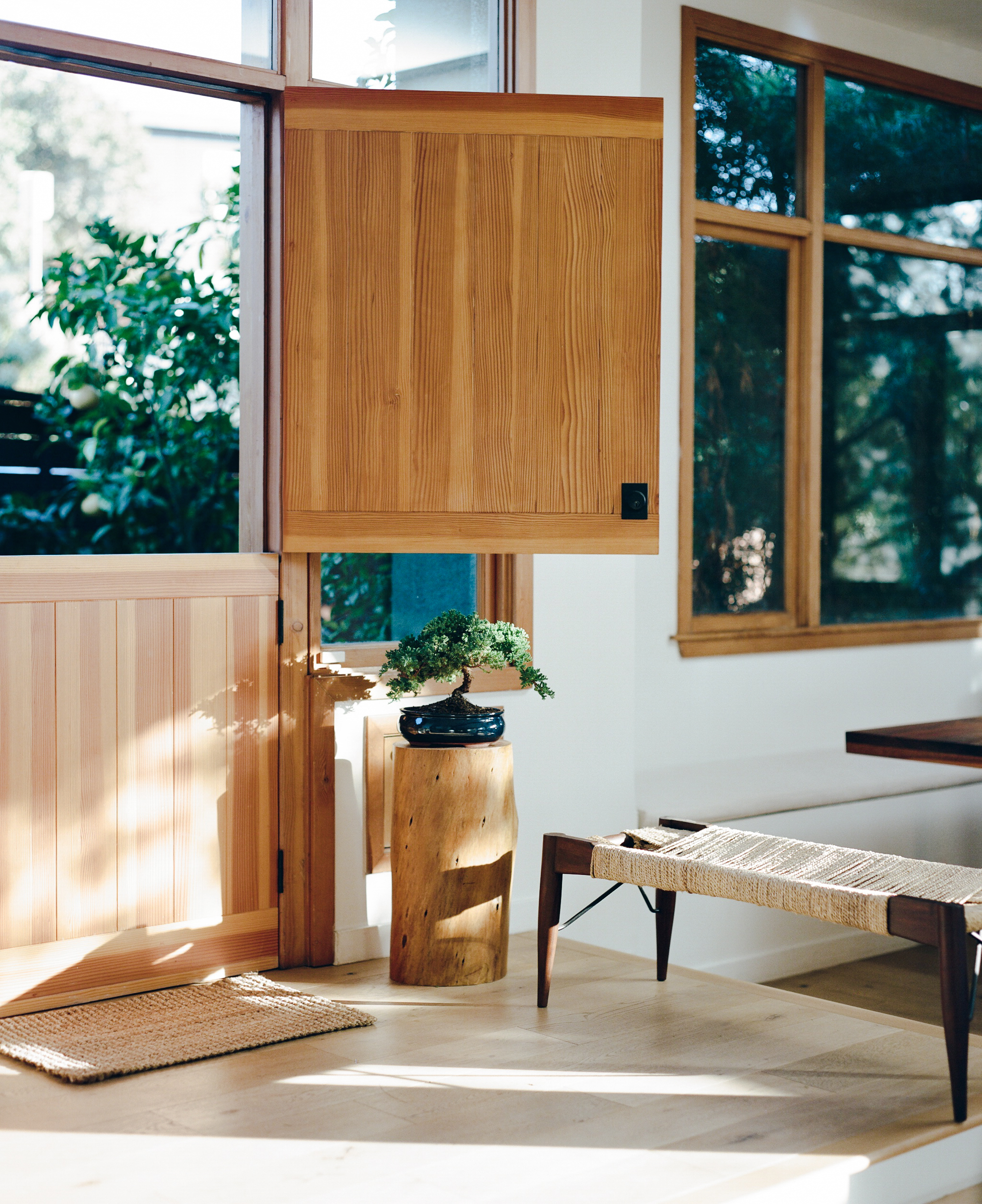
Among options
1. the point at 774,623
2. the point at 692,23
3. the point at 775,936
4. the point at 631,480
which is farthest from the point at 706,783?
the point at 692,23

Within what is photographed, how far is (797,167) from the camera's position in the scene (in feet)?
17.5

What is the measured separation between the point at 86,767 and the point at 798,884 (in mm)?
1772

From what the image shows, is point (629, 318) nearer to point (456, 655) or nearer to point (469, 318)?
point (469, 318)

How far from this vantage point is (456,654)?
358 cm

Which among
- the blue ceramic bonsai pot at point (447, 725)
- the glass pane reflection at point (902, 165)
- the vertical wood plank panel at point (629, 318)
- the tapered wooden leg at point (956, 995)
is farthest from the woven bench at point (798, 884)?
the glass pane reflection at point (902, 165)

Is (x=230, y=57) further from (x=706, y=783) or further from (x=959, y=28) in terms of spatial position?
(x=959, y=28)

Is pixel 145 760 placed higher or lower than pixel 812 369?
lower

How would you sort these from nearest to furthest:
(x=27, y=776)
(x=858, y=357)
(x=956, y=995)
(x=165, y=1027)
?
1. (x=956, y=995)
2. (x=165, y=1027)
3. (x=27, y=776)
4. (x=858, y=357)

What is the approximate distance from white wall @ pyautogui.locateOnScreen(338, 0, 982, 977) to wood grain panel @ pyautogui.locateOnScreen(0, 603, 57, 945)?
31.8 inches

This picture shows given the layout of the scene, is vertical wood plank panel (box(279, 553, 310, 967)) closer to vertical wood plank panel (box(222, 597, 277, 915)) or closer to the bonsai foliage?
vertical wood plank panel (box(222, 597, 277, 915))

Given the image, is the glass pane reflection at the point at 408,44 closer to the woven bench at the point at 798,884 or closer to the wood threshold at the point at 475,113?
the wood threshold at the point at 475,113

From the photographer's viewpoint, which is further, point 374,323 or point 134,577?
point 374,323

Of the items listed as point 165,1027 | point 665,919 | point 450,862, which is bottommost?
point 165,1027

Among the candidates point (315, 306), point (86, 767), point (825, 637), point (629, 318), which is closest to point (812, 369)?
point (825, 637)
